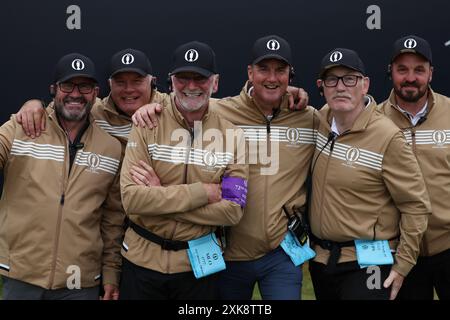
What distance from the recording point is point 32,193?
11.7 ft

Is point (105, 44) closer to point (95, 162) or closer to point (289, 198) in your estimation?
point (95, 162)

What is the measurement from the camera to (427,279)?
4.00m

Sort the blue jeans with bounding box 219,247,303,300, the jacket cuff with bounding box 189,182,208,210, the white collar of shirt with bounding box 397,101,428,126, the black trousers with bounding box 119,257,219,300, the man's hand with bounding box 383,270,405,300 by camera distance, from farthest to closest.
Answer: the white collar of shirt with bounding box 397,101,428,126, the blue jeans with bounding box 219,247,303,300, the man's hand with bounding box 383,270,405,300, the black trousers with bounding box 119,257,219,300, the jacket cuff with bounding box 189,182,208,210

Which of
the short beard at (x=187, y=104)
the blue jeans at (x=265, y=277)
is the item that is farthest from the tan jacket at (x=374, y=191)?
the short beard at (x=187, y=104)

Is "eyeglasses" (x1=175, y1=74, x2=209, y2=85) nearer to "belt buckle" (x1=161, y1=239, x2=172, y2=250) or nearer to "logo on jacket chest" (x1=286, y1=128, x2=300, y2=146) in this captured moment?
"logo on jacket chest" (x1=286, y1=128, x2=300, y2=146)

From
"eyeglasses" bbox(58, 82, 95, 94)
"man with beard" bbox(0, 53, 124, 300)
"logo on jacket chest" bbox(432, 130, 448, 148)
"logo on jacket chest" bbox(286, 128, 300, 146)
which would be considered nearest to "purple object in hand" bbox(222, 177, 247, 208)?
"logo on jacket chest" bbox(286, 128, 300, 146)

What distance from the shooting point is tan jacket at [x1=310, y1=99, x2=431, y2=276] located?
3545 mm

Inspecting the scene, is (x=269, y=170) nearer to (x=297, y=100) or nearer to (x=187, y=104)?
(x=297, y=100)

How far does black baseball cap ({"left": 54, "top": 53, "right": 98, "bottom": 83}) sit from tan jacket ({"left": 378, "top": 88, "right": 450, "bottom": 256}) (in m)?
1.75

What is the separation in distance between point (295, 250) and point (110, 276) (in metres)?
1.02

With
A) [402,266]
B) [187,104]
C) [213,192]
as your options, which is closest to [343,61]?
[187,104]

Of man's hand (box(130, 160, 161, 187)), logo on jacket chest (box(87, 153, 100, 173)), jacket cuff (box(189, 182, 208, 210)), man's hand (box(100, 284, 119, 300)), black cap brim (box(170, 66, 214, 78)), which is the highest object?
black cap brim (box(170, 66, 214, 78))

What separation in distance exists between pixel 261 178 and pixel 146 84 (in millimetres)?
897

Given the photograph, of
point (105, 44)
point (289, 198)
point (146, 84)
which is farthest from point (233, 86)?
point (289, 198)
